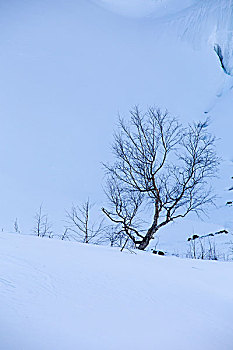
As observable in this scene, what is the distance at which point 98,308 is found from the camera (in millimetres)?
1179

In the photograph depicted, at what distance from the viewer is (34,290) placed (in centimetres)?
119

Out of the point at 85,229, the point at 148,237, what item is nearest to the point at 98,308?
the point at 148,237

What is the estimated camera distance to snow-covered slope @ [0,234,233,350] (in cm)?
94

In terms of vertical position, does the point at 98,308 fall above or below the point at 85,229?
below

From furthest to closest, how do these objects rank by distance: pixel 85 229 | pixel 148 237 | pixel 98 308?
pixel 85 229 → pixel 148 237 → pixel 98 308

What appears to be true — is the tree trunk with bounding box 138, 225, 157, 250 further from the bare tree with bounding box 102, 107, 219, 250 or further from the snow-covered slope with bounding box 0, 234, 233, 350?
the snow-covered slope with bounding box 0, 234, 233, 350

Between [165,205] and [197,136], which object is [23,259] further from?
[197,136]

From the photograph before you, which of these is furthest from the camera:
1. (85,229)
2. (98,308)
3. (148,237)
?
(85,229)

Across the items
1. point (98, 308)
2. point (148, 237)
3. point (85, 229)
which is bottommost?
point (98, 308)

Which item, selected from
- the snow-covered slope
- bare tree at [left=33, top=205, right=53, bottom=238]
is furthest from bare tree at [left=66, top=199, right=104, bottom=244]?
the snow-covered slope

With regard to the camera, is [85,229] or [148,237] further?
[85,229]

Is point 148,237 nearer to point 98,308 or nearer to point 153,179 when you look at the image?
point 153,179
